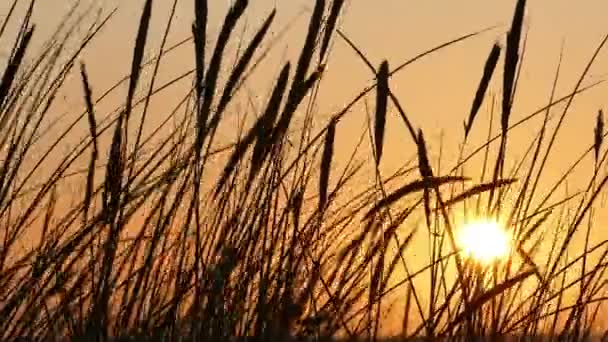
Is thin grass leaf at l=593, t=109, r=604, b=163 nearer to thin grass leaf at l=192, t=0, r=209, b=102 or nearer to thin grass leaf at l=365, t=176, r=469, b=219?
thin grass leaf at l=365, t=176, r=469, b=219

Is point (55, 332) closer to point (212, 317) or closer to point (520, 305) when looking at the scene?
point (212, 317)

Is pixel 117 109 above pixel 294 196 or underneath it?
above

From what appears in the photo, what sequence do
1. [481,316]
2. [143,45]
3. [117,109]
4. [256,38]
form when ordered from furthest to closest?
[117,109] → [481,316] → [256,38] → [143,45]

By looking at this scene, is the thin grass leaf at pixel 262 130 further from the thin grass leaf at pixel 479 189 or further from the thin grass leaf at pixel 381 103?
the thin grass leaf at pixel 479 189

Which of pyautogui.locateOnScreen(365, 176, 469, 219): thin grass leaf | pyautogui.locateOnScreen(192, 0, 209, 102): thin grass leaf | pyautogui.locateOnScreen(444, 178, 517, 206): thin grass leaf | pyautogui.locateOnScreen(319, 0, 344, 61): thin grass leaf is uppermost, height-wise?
pyautogui.locateOnScreen(319, 0, 344, 61): thin grass leaf

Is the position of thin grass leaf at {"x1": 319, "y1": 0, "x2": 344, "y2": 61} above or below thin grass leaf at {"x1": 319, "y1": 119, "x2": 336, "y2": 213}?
above

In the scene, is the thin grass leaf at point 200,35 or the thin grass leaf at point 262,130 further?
the thin grass leaf at point 262,130

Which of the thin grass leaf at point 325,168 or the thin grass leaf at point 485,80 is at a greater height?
the thin grass leaf at point 485,80

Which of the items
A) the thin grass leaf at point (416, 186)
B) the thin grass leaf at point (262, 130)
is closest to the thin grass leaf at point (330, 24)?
the thin grass leaf at point (262, 130)

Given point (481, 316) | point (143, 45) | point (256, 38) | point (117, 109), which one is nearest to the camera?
point (143, 45)

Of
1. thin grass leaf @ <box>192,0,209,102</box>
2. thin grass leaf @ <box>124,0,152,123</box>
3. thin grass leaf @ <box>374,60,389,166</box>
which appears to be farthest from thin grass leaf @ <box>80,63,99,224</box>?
thin grass leaf @ <box>374,60,389,166</box>

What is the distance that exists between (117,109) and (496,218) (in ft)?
2.11

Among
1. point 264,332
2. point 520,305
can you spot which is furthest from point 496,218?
point 264,332

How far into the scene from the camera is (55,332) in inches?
60.2
